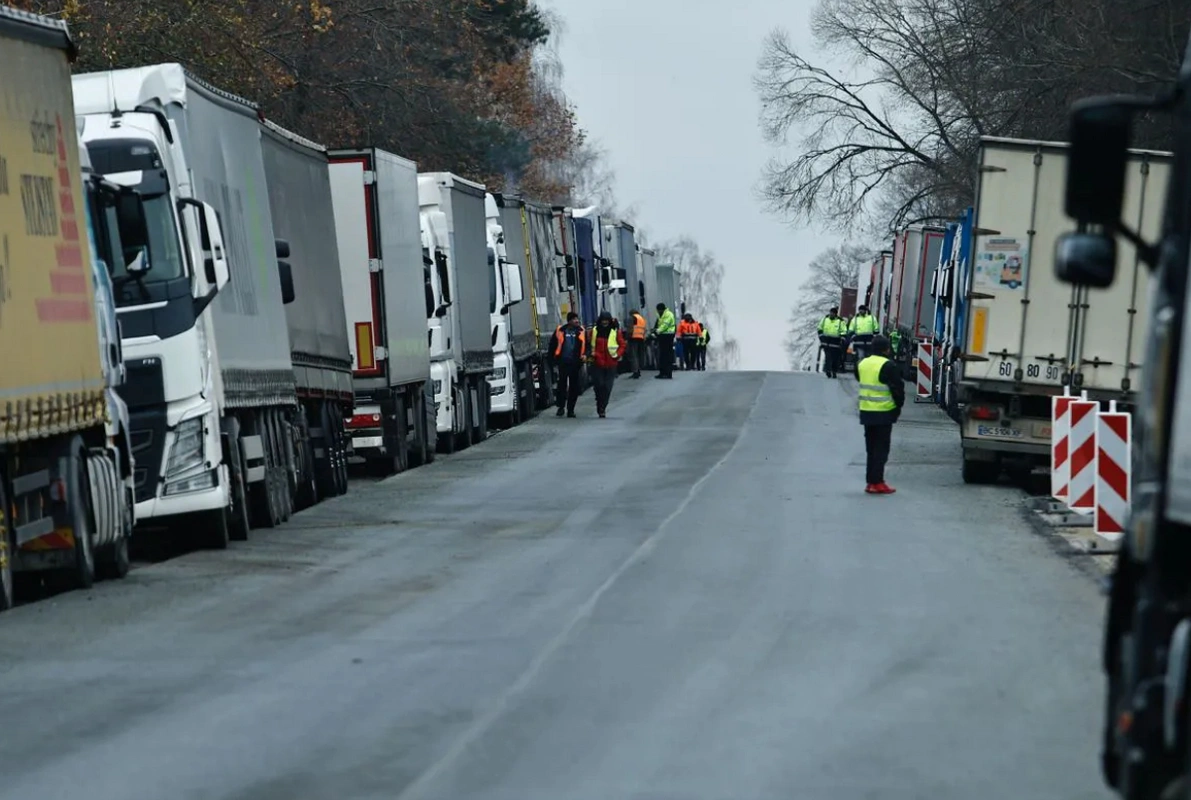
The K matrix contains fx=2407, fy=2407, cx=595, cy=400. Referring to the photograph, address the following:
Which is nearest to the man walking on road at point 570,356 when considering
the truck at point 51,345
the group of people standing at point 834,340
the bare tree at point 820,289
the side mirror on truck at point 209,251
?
the group of people standing at point 834,340

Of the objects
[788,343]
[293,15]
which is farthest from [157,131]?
[788,343]

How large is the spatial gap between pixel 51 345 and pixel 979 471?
12.3m

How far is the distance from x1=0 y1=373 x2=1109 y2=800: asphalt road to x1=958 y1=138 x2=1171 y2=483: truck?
2820 mm

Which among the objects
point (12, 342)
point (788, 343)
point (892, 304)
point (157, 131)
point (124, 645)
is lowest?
point (788, 343)

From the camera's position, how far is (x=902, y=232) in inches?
2345

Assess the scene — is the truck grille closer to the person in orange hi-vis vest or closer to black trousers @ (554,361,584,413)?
black trousers @ (554,361,584,413)

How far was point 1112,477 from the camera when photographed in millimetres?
18359

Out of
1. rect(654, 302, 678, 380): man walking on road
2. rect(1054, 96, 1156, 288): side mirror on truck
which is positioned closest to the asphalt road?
rect(1054, 96, 1156, 288): side mirror on truck

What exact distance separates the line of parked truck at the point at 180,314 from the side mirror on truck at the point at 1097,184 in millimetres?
9126

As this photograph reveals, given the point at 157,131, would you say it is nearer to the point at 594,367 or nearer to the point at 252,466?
the point at 252,466

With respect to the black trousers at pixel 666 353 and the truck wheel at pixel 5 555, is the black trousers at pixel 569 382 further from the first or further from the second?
the truck wheel at pixel 5 555

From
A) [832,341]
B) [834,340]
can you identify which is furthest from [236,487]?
[834,340]

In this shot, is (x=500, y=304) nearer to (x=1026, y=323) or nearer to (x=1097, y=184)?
(x=1026, y=323)

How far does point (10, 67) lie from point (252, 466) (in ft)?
19.0
